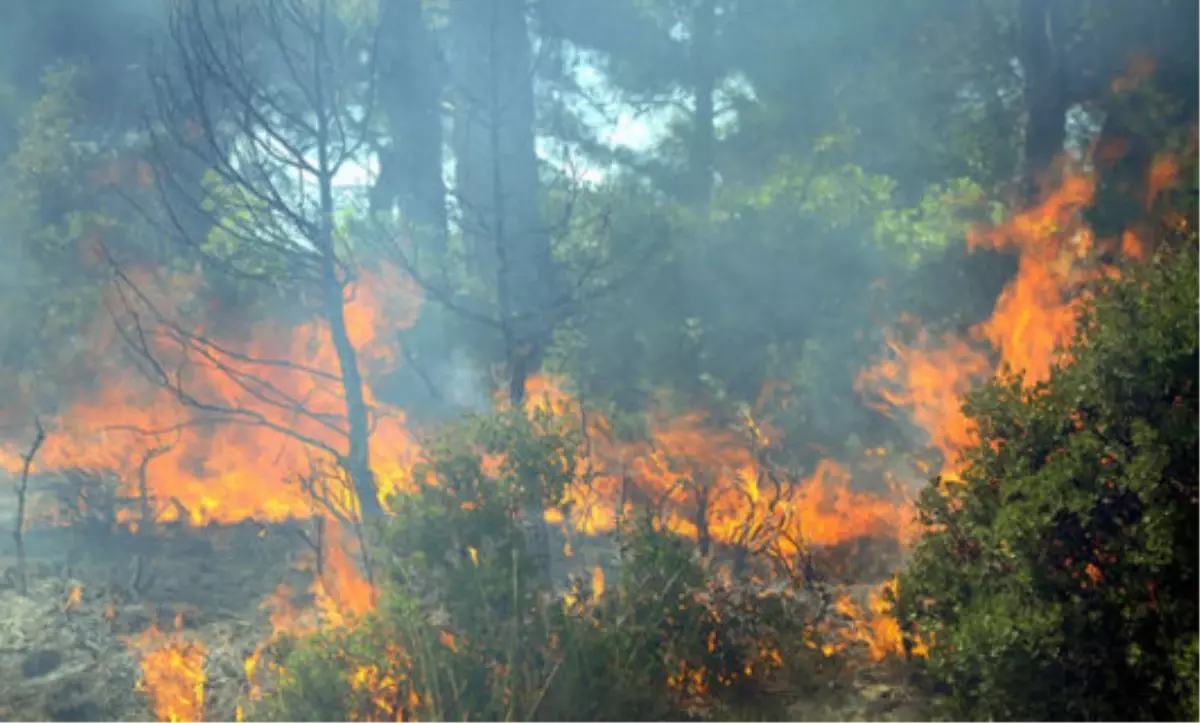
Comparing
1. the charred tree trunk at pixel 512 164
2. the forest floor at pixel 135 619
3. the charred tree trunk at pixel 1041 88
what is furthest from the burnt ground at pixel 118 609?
the charred tree trunk at pixel 1041 88

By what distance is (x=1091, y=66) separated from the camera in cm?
1001

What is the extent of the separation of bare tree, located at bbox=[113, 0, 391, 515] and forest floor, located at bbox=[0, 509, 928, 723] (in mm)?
1671

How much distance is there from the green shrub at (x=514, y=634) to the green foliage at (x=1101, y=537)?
5.39 feet

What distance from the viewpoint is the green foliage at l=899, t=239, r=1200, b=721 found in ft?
12.0

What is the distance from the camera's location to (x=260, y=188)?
7828mm

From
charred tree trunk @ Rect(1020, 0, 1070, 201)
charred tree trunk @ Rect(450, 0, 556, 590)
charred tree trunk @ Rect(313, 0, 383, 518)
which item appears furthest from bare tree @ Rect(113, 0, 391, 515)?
charred tree trunk @ Rect(1020, 0, 1070, 201)

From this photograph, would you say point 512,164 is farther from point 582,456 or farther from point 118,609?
point 118,609

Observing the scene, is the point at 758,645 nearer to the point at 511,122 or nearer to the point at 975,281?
the point at 975,281

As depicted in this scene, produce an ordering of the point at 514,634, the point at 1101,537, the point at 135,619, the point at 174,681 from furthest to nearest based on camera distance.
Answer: the point at 135,619
the point at 174,681
the point at 514,634
the point at 1101,537

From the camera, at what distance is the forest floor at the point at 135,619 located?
242 inches

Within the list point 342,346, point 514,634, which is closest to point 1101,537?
point 514,634

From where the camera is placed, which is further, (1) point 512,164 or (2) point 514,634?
(1) point 512,164

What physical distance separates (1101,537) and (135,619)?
840 centimetres

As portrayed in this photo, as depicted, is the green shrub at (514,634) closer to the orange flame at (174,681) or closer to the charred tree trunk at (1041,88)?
the orange flame at (174,681)
